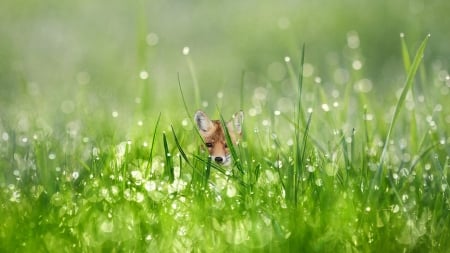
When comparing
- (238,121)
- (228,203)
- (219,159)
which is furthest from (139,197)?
(238,121)

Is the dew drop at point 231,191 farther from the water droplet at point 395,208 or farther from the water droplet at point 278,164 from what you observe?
the water droplet at point 395,208

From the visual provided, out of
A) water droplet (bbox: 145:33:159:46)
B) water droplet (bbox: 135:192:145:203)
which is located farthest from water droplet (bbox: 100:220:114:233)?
water droplet (bbox: 145:33:159:46)

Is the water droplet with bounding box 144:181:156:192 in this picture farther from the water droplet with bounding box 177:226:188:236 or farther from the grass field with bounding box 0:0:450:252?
the water droplet with bounding box 177:226:188:236

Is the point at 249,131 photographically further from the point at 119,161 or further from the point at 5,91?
the point at 5,91

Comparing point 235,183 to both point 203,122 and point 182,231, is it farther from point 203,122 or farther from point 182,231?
point 203,122

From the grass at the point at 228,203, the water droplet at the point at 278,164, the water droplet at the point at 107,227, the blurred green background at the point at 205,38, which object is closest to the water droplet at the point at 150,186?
the grass at the point at 228,203

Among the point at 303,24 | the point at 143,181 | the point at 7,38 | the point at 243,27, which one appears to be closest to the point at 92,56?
the point at 7,38
